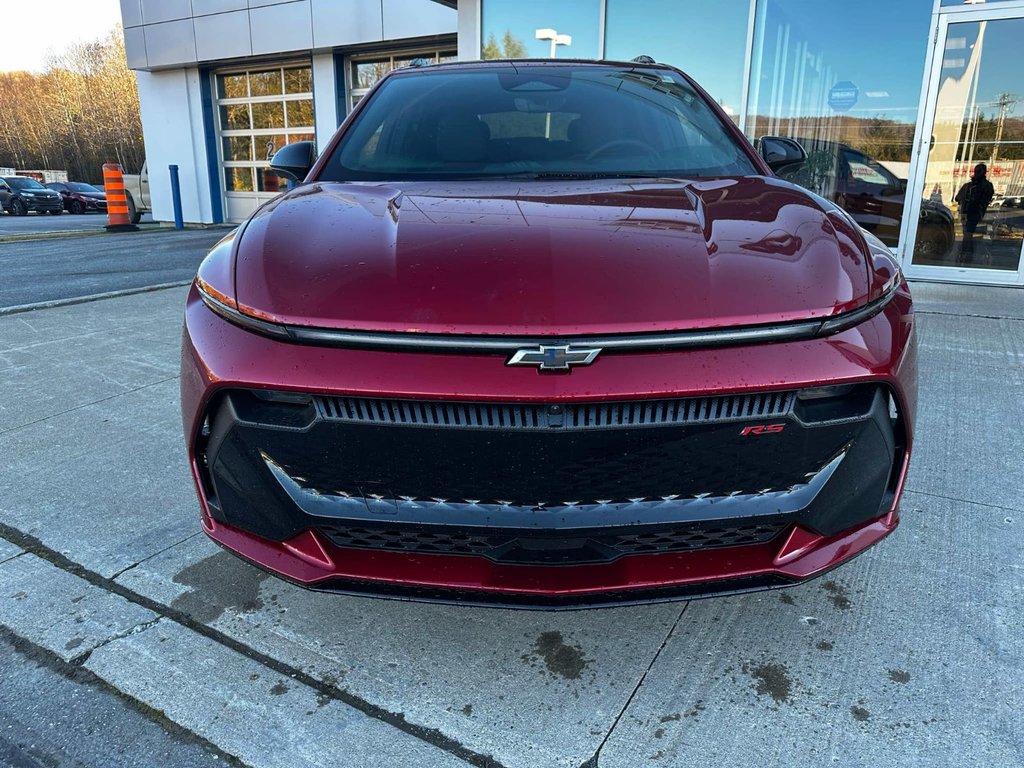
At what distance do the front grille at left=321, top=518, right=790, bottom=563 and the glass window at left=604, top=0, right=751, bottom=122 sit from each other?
732 cm

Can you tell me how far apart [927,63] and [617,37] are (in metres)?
3.28

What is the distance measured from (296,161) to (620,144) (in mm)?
1258

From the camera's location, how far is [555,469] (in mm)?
1372

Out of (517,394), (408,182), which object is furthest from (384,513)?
(408,182)

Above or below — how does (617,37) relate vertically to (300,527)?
above

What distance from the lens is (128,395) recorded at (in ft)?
12.2

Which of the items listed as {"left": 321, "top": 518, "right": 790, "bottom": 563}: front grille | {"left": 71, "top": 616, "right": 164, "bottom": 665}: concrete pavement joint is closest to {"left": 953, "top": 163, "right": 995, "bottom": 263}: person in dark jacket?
{"left": 321, "top": 518, "right": 790, "bottom": 563}: front grille

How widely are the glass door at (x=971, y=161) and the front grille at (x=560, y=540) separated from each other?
688 cm

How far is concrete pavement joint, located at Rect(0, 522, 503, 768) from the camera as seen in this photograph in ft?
5.02

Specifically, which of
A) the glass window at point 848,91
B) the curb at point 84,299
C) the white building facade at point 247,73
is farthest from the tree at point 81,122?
the glass window at point 848,91

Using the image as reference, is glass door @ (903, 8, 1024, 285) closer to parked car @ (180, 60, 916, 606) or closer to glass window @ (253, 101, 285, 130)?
parked car @ (180, 60, 916, 606)

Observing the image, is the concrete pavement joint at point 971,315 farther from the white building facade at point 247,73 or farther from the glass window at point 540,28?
the white building facade at point 247,73

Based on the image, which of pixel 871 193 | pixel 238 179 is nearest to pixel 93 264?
pixel 238 179

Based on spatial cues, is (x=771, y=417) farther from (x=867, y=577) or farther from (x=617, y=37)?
(x=617, y=37)
